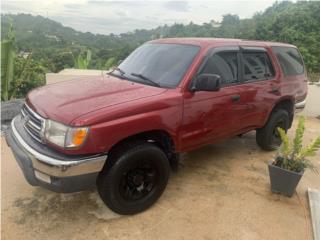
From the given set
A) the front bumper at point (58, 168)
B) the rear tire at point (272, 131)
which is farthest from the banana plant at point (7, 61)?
the rear tire at point (272, 131)

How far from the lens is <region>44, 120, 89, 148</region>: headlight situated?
9.73 feet

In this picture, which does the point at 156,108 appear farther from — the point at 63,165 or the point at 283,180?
the point at 283,180

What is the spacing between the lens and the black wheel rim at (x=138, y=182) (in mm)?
3498

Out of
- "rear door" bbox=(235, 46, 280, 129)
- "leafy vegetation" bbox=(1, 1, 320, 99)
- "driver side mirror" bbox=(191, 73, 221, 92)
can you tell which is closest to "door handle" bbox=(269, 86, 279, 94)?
"rear door" bbox=(235, 46, 280, 129)

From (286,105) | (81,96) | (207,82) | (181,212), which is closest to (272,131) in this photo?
(286,105)

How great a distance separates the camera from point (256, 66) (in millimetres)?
4957

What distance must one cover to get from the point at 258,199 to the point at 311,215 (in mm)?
627

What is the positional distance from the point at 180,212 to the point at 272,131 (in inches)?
104

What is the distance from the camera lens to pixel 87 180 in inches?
122

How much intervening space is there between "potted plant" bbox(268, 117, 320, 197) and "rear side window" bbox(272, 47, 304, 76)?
1676 mm

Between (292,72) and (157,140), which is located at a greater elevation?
(292,72)

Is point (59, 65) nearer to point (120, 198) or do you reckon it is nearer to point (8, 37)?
point (8, 37)

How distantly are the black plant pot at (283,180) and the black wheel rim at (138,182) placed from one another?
1.60 meters

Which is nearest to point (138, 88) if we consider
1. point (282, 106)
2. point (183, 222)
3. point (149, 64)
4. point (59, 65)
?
point (149, 64)
